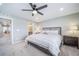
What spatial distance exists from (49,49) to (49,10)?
0.91m

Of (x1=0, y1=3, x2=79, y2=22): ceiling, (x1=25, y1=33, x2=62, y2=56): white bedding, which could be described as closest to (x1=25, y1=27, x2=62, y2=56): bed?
(x1=25, y1=33, x2=62, y2=56): white bedding

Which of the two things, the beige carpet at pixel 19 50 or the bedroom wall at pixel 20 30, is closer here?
the beige carpet at pixel 19 50

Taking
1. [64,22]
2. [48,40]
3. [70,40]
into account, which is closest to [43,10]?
[64,22]

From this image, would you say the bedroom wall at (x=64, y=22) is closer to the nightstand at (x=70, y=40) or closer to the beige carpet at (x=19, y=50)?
the nightstand at (x=70, y=40)

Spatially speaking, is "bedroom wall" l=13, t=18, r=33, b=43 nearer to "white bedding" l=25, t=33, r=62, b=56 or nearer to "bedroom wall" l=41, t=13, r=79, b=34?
"white bedding" l=25, t=33, r=62, b=56

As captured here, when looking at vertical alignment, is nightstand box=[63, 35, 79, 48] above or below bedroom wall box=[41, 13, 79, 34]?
below

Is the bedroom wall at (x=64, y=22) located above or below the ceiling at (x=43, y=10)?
below

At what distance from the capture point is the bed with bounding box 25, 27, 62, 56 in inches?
49.4

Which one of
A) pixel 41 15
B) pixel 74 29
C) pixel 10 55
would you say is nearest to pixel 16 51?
pixel 10 55

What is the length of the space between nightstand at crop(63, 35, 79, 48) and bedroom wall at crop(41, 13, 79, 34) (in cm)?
15

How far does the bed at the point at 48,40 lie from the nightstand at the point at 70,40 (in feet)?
0.42

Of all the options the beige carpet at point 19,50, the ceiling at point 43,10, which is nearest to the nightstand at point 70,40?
the beige carpet at point 19,50

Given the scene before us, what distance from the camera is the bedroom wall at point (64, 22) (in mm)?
1222

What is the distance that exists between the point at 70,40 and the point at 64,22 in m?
0.52
